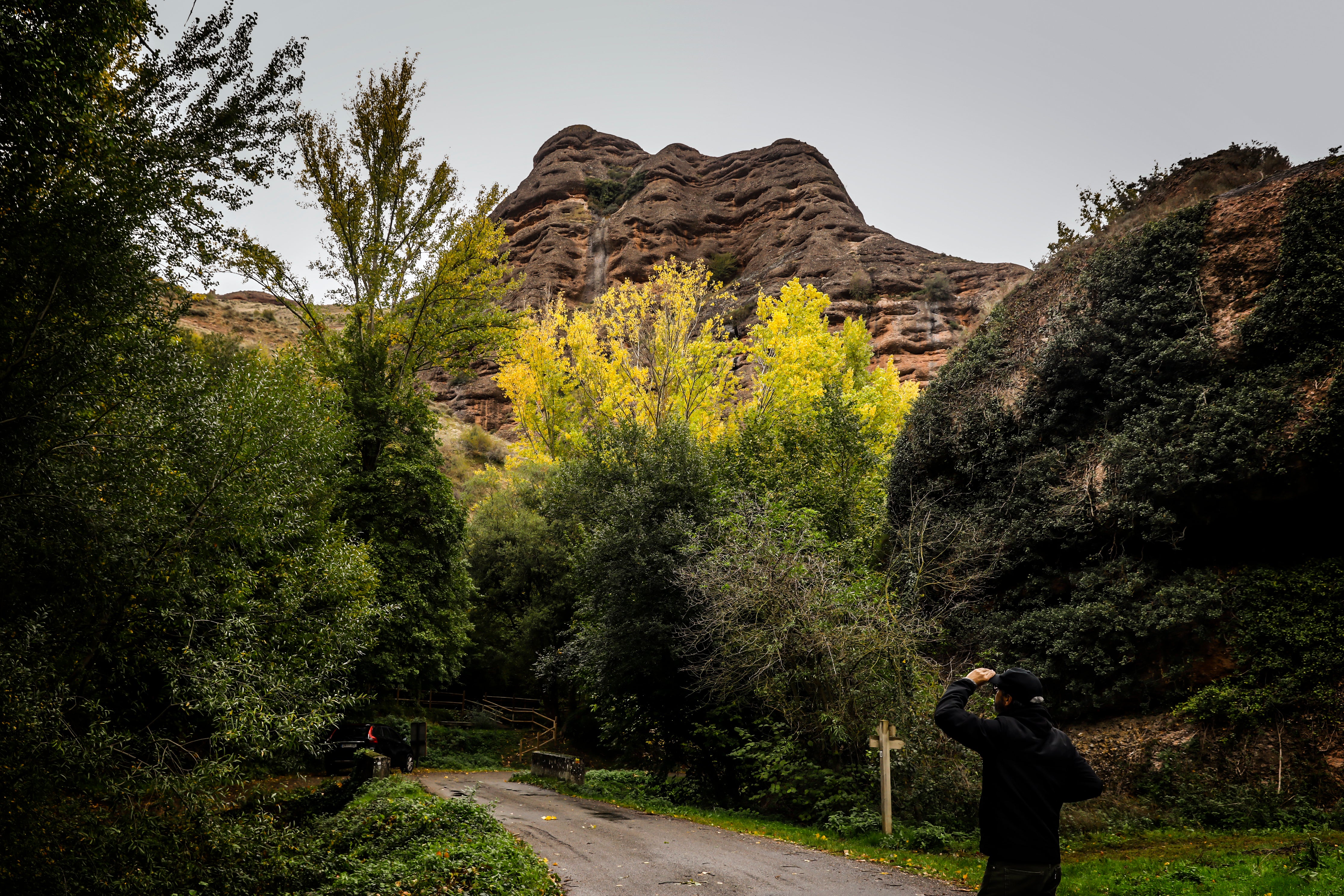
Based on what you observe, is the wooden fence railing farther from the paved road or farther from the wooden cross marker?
the wooden cross marker

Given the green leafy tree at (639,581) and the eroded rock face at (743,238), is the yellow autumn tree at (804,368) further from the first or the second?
the eroded rock face at (743,238)

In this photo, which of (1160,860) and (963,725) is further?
(1160,860)

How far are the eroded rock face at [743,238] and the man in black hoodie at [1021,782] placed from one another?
1404 inches

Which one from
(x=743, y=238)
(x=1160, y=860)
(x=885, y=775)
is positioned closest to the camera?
(x=1160, y=860)

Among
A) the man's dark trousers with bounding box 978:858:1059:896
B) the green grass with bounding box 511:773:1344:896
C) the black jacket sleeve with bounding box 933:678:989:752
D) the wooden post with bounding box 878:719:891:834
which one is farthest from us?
the wooden post with bounding box 878:719:891:834

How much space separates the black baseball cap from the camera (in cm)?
377

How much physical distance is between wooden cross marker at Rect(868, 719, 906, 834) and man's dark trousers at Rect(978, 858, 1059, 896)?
7.23 meters

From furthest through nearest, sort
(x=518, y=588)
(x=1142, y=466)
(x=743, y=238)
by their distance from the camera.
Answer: (x=743, y=238), (x=518, y=588), (x=1142, y=466)

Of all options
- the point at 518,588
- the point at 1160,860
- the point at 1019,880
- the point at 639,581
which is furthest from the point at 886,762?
the point at 518,588

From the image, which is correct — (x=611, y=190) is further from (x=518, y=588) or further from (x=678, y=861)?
(x=678, y=861)

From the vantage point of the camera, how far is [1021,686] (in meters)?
3.80

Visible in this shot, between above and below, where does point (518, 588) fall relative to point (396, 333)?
below

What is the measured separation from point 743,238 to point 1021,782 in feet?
197

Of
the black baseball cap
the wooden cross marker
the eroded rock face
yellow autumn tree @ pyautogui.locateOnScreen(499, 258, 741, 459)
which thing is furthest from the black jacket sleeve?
the eroded rock face
